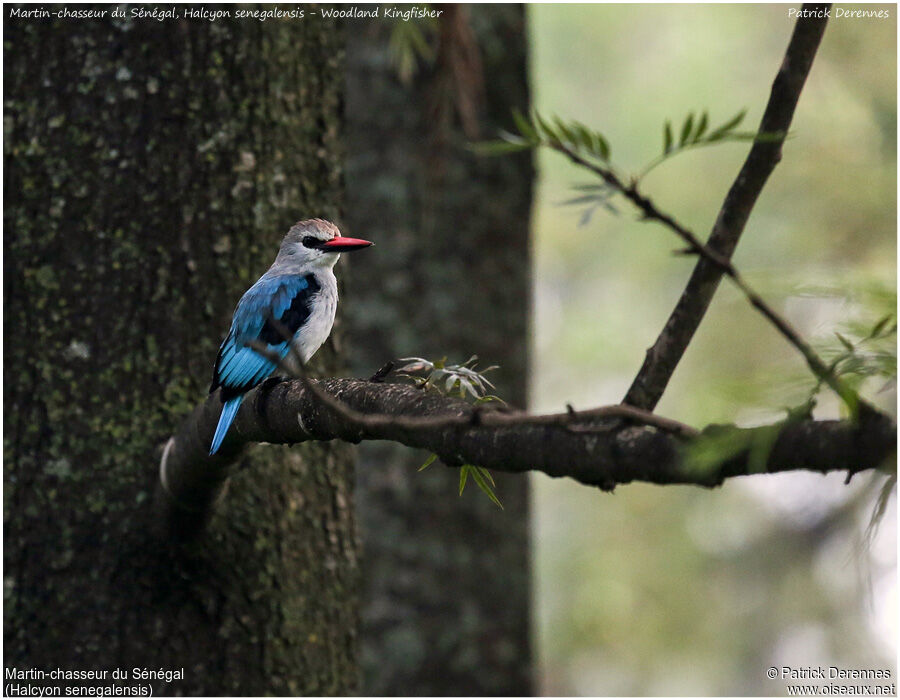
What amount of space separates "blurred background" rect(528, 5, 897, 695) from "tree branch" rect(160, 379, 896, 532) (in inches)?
131

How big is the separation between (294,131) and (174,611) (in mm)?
1561

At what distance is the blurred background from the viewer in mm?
7543

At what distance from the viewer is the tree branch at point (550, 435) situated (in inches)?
47.3

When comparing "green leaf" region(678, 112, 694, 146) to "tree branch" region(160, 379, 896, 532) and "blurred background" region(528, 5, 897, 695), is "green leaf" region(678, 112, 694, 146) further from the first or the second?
"blurred background" region(528, 5, 897, 695)

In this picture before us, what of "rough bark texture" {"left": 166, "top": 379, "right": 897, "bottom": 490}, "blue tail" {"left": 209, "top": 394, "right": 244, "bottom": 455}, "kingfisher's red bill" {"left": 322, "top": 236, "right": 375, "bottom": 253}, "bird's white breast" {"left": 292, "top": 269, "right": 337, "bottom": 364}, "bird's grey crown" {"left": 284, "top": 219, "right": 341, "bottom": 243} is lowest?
"rough bark texture" {"left": 166, "top": 379, "right": 897, "bottom": 490}

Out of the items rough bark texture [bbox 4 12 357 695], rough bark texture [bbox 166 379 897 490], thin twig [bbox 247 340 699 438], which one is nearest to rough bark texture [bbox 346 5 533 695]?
rough bark texture [bbox 4 12 357 695]

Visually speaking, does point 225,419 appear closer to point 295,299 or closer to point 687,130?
point 295,299

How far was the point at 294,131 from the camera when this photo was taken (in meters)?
3.27

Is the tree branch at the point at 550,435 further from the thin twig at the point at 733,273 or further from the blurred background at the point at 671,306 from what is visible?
the blurred background at the point at 671,306

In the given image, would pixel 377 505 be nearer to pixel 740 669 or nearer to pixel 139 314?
pixel 139 314

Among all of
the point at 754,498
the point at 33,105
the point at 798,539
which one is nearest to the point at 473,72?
the point at 33,105

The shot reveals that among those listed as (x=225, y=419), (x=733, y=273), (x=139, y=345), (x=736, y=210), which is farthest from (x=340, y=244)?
(x=733, y=273)

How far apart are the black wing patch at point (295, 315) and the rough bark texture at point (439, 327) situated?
2.04 metres

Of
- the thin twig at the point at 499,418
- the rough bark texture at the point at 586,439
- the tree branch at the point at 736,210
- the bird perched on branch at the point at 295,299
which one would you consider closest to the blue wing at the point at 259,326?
the bird perched on branch at the point at 295,299
